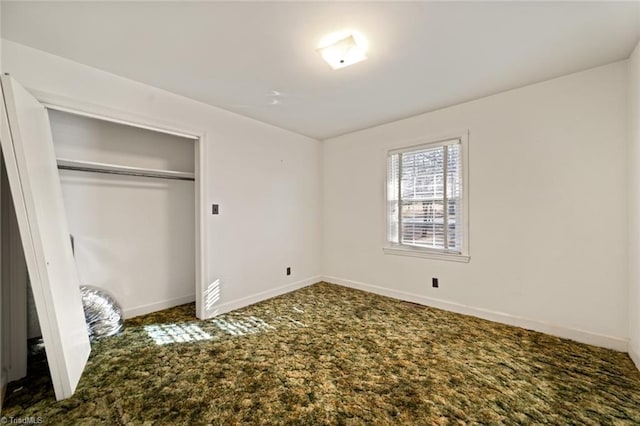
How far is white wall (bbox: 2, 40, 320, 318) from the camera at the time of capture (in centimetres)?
225

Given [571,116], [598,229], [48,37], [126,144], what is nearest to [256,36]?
[48,37]

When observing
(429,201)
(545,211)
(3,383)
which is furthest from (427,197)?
(3,383)

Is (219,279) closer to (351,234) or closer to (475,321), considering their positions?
(351,234)

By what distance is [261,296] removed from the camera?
3.72 m

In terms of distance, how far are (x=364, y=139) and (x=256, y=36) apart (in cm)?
251

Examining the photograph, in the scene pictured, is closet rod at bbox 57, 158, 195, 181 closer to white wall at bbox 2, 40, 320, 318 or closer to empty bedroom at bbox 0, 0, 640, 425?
empty bedroom at bbox 0, 0, 640, 425

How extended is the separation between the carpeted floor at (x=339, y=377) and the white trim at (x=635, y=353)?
0.13ft

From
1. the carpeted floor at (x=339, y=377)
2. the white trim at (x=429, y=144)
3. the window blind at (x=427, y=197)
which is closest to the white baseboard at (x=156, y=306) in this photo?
the carpeted floor at (x=339, y=377)

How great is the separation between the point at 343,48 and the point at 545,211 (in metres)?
2.51

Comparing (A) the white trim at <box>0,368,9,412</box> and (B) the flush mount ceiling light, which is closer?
(A) the white trim at <box>0,368,9,412</box>

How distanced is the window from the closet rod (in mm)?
2848

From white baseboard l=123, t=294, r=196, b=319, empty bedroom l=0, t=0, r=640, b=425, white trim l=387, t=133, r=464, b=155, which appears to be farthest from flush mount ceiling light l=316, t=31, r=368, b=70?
white baseboard l=123, t=294, r=196, b=319

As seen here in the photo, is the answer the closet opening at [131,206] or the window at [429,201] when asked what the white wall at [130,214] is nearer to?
the closet opening at [131,206]

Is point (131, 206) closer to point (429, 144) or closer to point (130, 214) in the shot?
point (130, 214)
